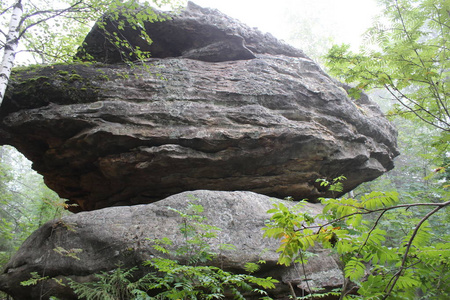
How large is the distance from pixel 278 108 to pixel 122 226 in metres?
5.37

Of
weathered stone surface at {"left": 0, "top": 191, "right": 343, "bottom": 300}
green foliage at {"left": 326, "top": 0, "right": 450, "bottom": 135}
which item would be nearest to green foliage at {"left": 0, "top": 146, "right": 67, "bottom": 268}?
weathered stone surface at {"left": 0, "top": 191, "right": 343, "bottom": 300}

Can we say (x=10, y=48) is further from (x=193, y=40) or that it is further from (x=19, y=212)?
(x=19, y=212)

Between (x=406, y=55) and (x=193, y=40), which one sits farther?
(x=193, y=40)

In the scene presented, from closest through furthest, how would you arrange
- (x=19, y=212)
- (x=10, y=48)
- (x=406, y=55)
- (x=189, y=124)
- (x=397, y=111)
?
(x=406, y=55) → (x=397, y=111) → (x=10, y=48) → (x=189, y=124) → (x=19, y=212)

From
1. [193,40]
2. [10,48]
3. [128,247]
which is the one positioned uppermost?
[193,40]

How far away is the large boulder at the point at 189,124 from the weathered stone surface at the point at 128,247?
166 cm

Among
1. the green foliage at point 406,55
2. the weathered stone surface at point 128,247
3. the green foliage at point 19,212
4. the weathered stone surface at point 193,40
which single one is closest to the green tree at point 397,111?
the green foliage at point 406,55

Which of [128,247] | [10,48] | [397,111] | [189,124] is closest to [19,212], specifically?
[10,48]

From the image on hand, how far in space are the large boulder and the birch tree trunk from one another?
A: 2.45 ft

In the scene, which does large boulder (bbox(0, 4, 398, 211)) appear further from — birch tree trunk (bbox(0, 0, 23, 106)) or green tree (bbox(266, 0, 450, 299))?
green tree (bbox(266, 0, 450, 299))

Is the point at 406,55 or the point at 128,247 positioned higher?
the point at 406,55

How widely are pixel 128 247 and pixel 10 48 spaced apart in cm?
548

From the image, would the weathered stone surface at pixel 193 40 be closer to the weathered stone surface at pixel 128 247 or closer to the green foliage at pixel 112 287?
the weathered stone surface at pixel 128 247

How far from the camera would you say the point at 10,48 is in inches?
248
